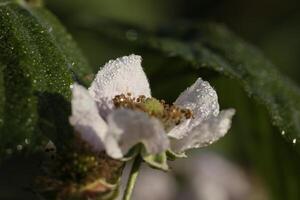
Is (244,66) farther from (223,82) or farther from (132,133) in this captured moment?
(132,133)

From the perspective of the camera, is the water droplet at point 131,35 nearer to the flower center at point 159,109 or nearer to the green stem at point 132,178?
the flower center at point 159,109

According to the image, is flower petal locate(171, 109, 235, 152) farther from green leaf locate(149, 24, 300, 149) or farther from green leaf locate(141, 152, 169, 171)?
green leaf locate(149, 24, 300, 149)

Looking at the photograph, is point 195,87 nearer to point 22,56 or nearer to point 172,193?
point 22,56

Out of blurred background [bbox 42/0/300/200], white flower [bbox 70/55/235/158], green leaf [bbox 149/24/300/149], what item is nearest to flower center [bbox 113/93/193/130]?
white flower [bbox 70/55/235/158]

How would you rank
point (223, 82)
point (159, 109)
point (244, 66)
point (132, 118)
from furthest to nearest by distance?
1. point (223, 82)
2. point (244, 66)
3. point (159, 109)
4. point (132, 118)

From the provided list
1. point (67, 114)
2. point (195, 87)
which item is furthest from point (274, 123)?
point (67, 114)

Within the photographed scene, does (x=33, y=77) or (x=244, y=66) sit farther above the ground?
(x=244, y=66)

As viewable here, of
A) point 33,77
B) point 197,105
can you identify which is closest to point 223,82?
point 197,105
